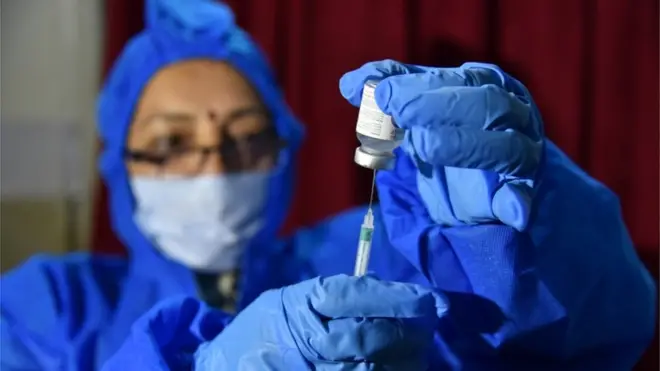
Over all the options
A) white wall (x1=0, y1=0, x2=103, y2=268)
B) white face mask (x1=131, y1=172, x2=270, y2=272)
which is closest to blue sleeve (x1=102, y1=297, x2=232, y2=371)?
white face mask (x1=131, y1=172, x2=270, y2=272)

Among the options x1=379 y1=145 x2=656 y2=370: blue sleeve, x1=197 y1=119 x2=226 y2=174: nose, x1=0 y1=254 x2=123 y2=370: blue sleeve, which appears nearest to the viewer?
x1=379 y1=145 x2=656 y2=370: blue sleeve

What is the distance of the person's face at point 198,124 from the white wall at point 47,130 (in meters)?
0.35

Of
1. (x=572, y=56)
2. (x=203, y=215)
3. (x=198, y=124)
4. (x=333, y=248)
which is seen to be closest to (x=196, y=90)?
(x=198, y=124)

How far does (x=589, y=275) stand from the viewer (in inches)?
29.8

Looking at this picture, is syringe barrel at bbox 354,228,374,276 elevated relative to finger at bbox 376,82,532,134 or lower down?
lower down

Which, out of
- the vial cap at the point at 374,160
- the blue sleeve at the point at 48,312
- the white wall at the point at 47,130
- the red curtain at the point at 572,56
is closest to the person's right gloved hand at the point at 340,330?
the vial cap at the point at 374,160

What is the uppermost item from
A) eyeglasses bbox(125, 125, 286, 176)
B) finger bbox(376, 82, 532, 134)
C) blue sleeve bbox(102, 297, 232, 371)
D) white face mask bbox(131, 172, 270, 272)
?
finger bbox(376, 82, 532, 134)

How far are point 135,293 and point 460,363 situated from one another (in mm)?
639

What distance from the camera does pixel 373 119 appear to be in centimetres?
65

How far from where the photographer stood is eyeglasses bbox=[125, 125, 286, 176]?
1220 mm

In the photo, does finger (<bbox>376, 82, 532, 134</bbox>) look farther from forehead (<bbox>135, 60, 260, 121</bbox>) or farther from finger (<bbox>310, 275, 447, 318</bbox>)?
forehead (<bbox>135, 60, 260, 121</bbox>)

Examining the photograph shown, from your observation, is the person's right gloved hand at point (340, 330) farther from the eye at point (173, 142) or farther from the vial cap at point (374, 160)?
the eye at point (173, 142)

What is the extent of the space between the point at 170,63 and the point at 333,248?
1.40 feet

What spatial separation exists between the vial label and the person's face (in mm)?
594
